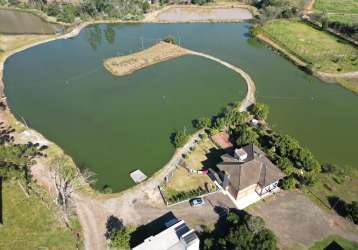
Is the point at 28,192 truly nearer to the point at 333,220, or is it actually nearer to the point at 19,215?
the point at 19,215

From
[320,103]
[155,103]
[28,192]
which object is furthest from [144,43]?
[28,192]

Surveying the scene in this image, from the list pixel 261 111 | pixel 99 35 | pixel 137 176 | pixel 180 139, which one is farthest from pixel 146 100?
pixel 99 35

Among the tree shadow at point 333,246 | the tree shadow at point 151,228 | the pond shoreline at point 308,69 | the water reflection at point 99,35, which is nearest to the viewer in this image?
the tree shadow at point 333,246

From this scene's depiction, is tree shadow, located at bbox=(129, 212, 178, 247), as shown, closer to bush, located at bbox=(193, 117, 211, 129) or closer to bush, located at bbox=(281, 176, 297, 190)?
bush, located at bbox=(281, 176, 297, 190)

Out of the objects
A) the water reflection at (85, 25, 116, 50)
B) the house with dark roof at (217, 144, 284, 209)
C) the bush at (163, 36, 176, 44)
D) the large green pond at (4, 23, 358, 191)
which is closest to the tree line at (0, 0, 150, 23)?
the water reflection at (85, 25, 116, 50)

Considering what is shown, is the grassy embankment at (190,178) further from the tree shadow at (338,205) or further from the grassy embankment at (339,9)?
the grassy embankment at (339,9)

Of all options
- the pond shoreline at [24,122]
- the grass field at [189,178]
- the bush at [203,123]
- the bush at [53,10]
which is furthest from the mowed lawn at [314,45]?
the bush at [53,10]
